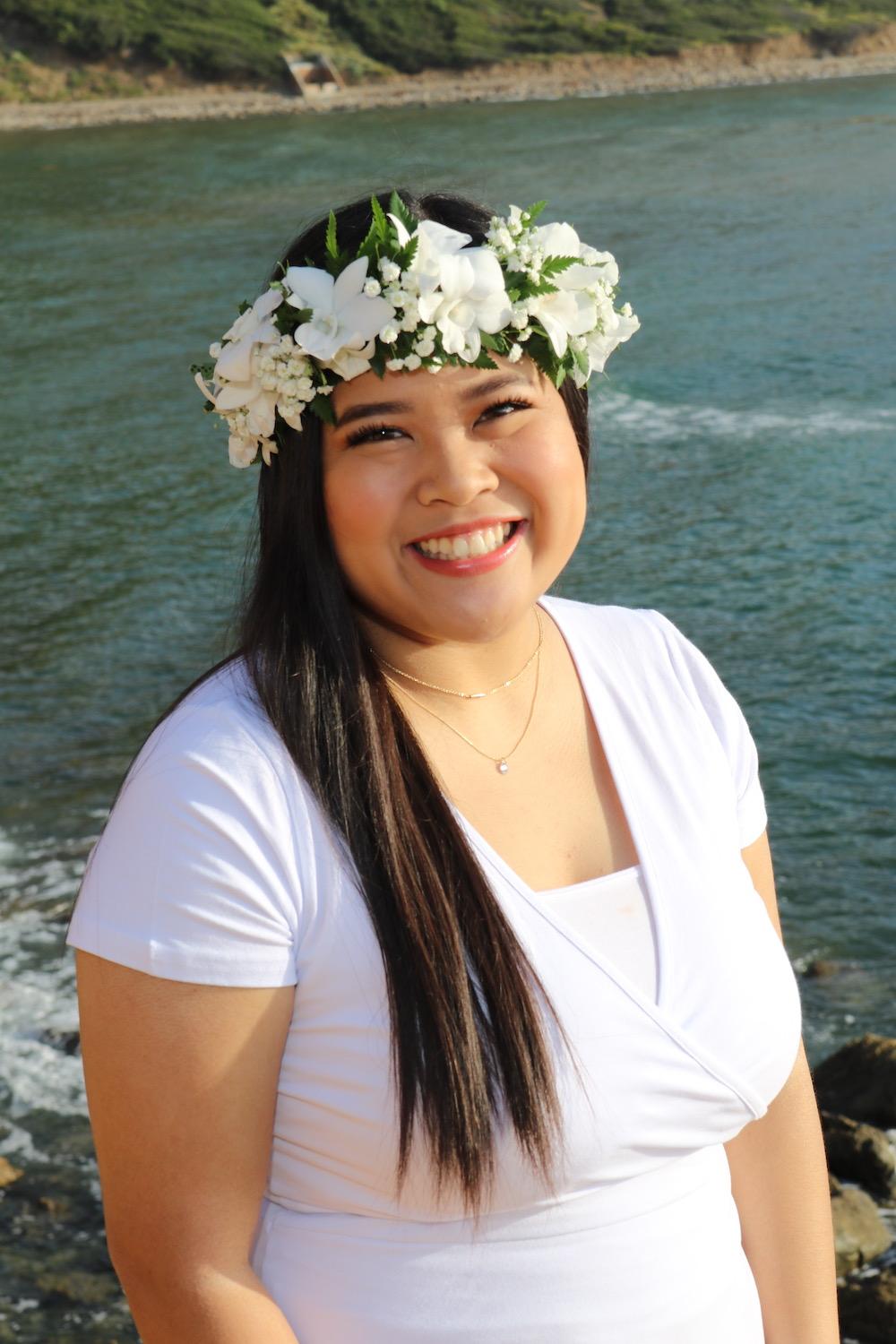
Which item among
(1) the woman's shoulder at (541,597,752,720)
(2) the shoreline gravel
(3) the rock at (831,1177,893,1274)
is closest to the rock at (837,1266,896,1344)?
(3) the rock at (831,1177,893,1274)

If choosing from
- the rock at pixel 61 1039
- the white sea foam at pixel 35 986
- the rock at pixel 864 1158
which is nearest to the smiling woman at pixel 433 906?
the rock at pixel 864 1158

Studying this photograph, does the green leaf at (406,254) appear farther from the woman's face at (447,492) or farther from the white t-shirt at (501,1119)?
the white t-shirt at (501,1119)

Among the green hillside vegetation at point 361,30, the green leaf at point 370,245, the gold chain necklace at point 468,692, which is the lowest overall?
the gold chain necklace at point 468,692

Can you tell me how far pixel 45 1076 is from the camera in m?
7.21

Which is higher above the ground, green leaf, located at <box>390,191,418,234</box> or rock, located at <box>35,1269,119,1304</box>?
green leaf, located at <box>390,191,418,234</box>

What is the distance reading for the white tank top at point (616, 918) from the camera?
85.8 inches

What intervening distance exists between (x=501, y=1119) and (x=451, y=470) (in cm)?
82

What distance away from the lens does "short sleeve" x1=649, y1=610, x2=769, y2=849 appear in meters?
2.47

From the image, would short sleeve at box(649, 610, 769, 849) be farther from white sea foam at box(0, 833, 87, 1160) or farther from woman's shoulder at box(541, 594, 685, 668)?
white sea foam at box(0, 833, 87, 1160)

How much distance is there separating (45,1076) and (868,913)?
4075 millimetres

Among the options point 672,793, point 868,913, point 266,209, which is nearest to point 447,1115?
point 672,793

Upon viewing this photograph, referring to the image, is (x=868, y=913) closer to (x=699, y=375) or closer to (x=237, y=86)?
(x=699, y=375)

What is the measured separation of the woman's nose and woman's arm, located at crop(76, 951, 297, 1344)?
0.67m

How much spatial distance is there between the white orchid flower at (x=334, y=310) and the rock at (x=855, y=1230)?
14.8ft
